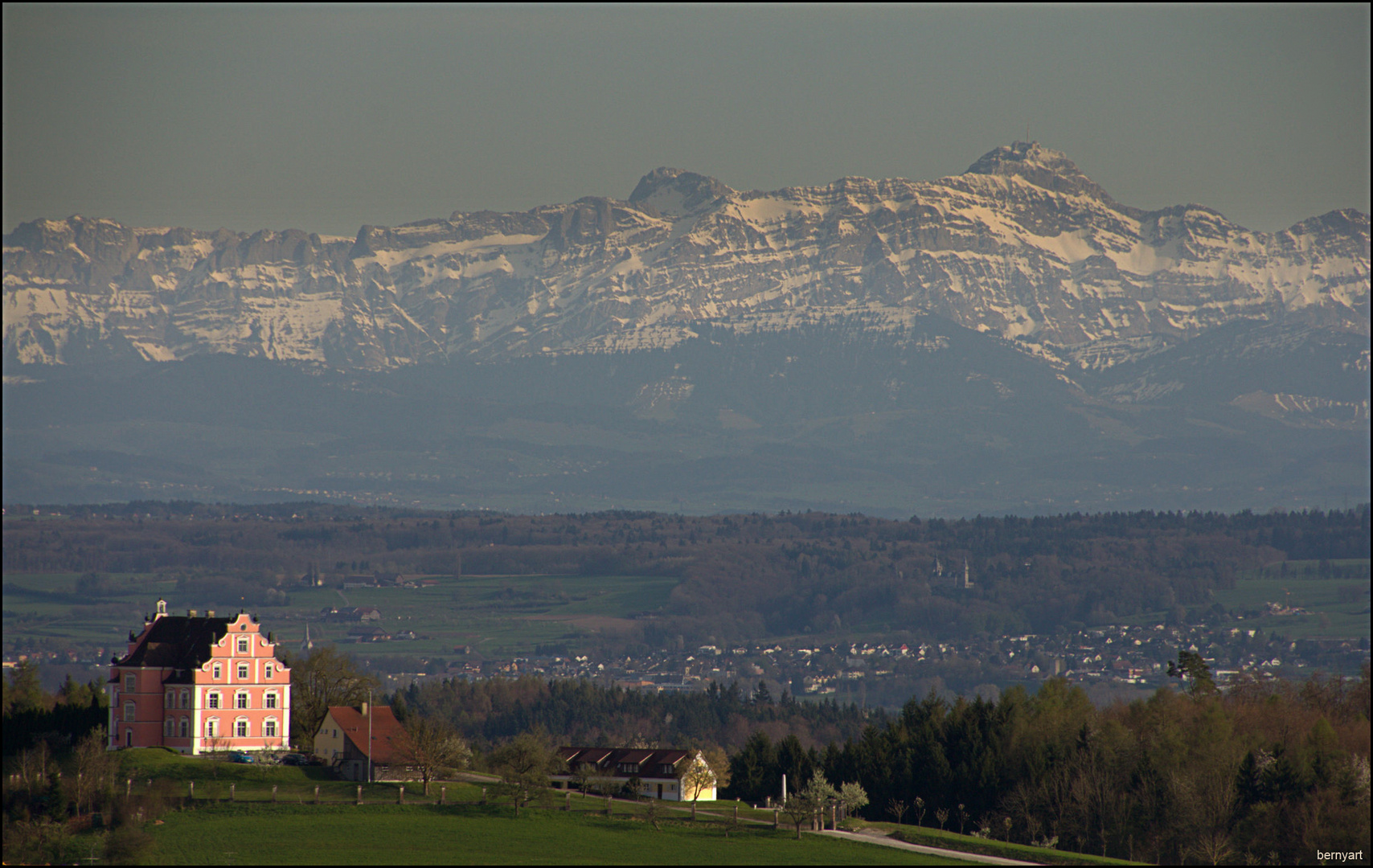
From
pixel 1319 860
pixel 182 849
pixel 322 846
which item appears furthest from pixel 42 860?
pixel 1319 860

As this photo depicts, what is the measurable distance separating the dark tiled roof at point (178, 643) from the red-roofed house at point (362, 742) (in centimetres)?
852

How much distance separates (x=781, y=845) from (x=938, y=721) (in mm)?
31468

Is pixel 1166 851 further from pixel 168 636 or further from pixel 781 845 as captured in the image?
pixel 168 636

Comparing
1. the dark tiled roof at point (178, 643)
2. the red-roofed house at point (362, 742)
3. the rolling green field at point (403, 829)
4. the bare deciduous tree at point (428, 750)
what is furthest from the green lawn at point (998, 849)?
the dark tiled roof at point (178, 643)

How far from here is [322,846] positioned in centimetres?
8806

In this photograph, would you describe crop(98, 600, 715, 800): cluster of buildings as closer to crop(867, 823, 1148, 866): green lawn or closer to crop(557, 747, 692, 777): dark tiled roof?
crop(557, 747, 692, 777): dark tiled roof

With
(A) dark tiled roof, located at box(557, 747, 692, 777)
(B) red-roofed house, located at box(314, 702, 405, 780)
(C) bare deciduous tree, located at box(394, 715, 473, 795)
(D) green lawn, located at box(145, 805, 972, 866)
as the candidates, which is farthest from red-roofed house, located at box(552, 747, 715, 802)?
(D) green lawn, located at box(145, 805, 972, 866)

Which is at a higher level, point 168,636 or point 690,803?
point 168,636

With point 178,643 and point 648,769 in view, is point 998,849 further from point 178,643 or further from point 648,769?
point 178,643

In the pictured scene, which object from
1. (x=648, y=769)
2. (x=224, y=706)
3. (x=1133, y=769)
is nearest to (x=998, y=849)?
(x=1133, y=769)

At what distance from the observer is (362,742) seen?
362 feet

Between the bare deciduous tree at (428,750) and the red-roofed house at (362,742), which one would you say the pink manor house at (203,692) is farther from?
the bare deciduous tree at (428,750)

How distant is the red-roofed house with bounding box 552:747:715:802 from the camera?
117 m

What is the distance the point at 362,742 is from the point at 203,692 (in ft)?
37.8
